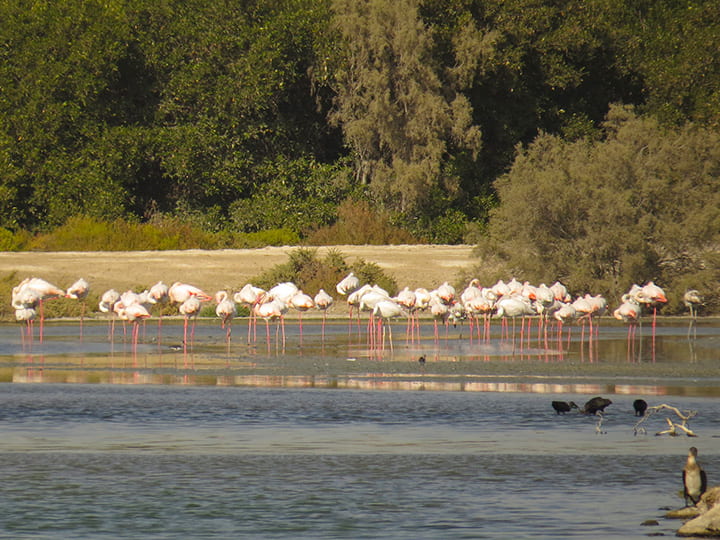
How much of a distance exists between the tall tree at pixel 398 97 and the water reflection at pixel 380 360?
49.4ft

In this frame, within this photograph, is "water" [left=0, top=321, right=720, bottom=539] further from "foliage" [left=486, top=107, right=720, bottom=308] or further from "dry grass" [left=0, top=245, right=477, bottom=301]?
"dry grass" [left=0, top=245, right=477, bottom=301]

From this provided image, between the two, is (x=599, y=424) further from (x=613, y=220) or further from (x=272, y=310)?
(x=613, y=220)

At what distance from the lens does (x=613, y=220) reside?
33.0m

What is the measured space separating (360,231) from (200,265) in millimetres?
6387

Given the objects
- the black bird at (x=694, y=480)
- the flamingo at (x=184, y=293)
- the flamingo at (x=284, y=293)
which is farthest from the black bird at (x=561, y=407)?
the flamingo at (x=184, y=293)

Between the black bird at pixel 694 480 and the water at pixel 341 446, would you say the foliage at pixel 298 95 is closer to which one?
the water at pixel 341 446

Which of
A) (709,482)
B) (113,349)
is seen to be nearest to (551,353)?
(113,349)

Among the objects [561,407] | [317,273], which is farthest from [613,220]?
[561,407]

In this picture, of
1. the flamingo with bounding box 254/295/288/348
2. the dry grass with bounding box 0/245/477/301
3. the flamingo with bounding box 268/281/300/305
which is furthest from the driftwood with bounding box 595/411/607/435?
the dry grass with bounding box 0/245/477/301

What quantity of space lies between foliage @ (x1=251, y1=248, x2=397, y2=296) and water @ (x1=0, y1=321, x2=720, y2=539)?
1298cm

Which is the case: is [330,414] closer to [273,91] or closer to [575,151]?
[575,151]

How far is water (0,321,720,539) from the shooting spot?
9.87 meters

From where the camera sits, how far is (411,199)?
44375mm

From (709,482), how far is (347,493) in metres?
2.70
